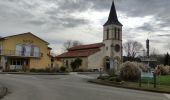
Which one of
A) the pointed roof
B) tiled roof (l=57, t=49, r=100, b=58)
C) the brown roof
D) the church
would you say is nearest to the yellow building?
tiled roof (l=57, t=49, r=100, b=58)

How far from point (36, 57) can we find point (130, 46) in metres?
59.7

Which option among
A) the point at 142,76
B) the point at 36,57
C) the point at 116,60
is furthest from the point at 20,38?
the point at 142,76

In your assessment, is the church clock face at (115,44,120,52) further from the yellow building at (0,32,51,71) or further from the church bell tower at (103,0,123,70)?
the yellow building at (0,32,51,71)

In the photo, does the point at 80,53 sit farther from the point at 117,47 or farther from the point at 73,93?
the point at 73,93

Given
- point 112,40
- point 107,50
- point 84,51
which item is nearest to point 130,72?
point 112,40

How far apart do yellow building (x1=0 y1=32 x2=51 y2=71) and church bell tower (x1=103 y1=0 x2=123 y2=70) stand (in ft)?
49.6

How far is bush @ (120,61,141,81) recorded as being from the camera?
3369 centimetres

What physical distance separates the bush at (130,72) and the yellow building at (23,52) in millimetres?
29347

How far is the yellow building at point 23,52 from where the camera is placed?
6165cm

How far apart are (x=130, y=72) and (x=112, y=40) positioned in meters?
43.1

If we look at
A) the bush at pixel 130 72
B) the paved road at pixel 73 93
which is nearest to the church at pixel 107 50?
the bush at pixel 130 72

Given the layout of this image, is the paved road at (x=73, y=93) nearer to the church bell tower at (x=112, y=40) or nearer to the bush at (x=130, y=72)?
the bush at (x=130, y=72)

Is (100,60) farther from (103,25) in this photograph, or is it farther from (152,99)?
(152,99)

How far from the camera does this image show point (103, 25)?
261 ft
